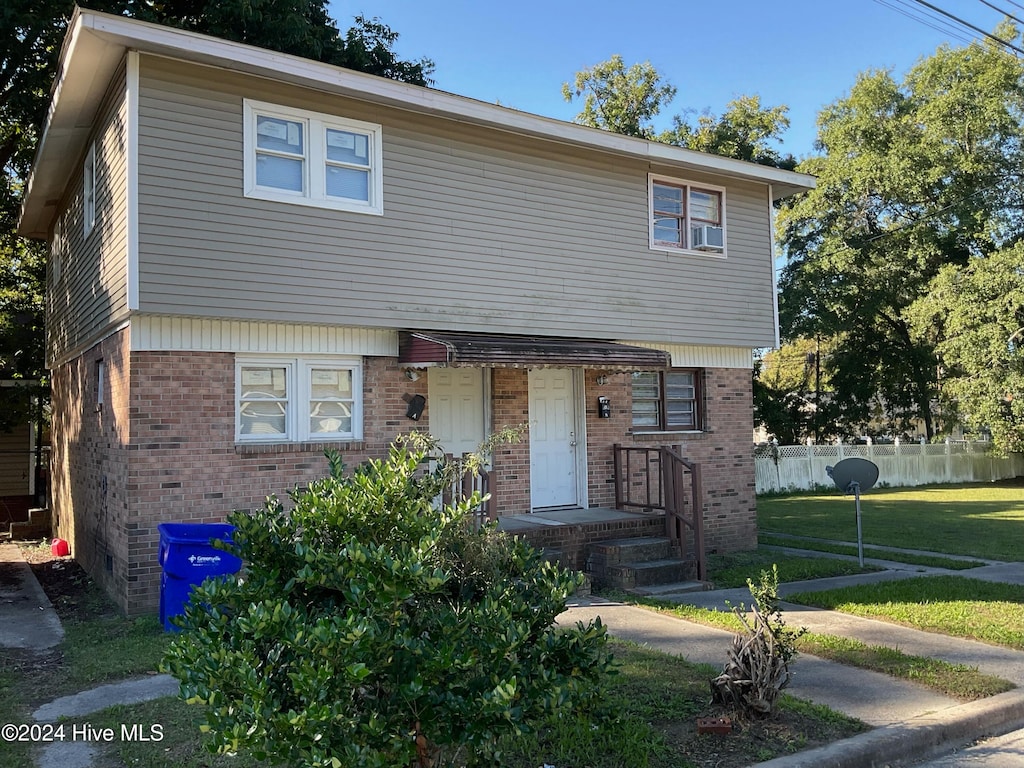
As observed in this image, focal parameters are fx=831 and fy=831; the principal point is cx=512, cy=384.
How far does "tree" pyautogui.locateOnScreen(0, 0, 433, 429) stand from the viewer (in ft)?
48.6

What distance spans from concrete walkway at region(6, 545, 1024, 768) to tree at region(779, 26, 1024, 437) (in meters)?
22.5

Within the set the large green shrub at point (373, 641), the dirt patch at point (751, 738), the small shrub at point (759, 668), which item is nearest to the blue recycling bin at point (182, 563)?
the large green shrub at point (373, 641)

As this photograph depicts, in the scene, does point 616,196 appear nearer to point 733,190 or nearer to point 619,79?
point 733,190

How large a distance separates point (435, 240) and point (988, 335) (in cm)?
2269

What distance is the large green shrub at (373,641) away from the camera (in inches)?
130

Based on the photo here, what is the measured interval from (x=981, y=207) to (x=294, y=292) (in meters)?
27.4

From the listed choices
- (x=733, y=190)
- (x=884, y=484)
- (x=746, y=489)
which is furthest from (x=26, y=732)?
(x=884, y=484)

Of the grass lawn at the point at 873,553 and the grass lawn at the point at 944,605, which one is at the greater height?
the grass lawn at the point at 873,553

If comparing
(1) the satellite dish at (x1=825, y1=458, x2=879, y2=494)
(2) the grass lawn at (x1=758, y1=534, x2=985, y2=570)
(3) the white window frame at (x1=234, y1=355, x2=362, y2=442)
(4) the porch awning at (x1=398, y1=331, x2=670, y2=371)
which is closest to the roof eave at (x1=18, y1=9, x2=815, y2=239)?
(4) the porch awning at (x1=398, y1=331, x2=670, y2=371)

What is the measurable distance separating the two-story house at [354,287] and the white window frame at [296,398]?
0.03 meters

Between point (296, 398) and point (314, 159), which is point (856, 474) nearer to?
point (296, 398)

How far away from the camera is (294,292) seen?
9.30 m

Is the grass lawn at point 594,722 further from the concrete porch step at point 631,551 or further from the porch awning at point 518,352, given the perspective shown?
the porch awning at point 518,352

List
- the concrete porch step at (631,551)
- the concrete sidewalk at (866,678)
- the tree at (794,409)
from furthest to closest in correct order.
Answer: the tree at (794,409)
the concrete porch step at (631,551)
the concrete sidewalk at (866,678)
